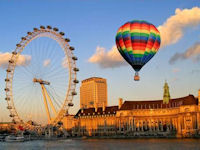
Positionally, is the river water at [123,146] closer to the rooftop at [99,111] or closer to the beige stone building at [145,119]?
the beige stone building at [145,119]

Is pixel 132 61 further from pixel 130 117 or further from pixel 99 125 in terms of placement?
pixel 99 125

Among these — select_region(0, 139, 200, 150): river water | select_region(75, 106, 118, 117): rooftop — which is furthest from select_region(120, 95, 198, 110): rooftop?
select_region(0, 139, 200, 150): river water

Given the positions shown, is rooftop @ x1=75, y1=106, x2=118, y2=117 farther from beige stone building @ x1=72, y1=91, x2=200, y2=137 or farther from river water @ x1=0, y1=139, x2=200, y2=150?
river water @ x1=0, y1=139, x2=200, y2=150

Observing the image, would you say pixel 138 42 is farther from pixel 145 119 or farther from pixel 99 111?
pixel 99 111

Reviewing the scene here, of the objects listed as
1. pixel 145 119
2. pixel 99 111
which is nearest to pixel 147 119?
pixel 145 119

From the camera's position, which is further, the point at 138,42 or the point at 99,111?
the point at 99,111

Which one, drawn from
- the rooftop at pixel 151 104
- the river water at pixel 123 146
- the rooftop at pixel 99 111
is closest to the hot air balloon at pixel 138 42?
the river water at pixel 123 146
